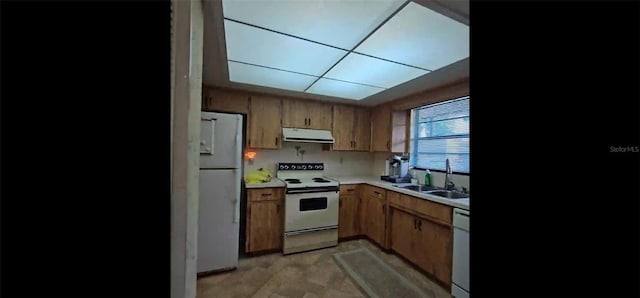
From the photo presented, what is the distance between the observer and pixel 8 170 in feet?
0.61

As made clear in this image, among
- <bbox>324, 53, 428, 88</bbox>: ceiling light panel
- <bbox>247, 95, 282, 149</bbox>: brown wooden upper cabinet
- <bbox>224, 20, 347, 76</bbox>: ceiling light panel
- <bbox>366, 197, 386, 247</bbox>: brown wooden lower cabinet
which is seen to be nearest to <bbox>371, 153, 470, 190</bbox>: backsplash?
<bbox>366, 197, 386, 247</bbox>: brown wooden lower cabinet

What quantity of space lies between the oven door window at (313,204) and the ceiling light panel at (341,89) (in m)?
1.22

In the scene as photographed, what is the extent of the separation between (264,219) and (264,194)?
27 cm

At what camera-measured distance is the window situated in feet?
8.51

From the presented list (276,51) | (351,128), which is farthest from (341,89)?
(276,51)

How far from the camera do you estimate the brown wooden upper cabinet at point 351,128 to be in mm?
3494

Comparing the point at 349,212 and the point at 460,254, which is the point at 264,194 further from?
the point at 460,254

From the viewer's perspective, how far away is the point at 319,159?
3.61 m

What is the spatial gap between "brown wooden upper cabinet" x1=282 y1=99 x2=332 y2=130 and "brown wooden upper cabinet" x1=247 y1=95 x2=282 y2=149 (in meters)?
0.09

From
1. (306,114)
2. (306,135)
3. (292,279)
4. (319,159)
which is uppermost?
(306,114)
